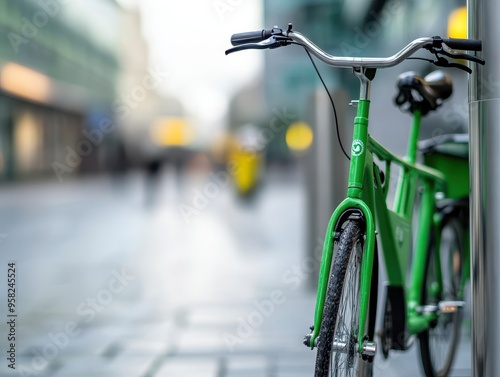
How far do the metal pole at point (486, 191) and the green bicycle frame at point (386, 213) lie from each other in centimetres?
36

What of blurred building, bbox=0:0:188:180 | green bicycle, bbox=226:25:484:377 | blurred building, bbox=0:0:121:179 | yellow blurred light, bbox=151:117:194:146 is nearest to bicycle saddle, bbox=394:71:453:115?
green bicycle, bbox=226:25:484:377

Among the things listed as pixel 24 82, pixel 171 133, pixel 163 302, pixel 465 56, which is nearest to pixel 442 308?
pixel 465 56

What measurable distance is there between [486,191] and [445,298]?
1.48m

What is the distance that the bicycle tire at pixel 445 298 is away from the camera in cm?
396

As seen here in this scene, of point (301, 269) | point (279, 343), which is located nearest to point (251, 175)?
point (301, 269)

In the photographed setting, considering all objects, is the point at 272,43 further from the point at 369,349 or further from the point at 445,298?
the point at 445,298

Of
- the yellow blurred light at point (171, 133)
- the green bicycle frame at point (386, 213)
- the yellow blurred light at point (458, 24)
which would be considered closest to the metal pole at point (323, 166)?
the yellow blurred light at point (458, 24)

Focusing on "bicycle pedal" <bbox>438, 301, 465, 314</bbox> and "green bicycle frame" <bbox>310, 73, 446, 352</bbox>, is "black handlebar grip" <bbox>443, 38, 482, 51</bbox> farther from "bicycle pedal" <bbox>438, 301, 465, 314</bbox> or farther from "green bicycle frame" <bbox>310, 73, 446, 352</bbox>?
"bicycle pedal" <bbox>438, 301, 465, 314</bbox>

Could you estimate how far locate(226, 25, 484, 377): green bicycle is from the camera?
106 inches

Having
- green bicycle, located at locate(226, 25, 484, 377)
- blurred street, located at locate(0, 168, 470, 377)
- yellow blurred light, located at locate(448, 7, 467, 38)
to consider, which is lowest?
blurred street, located at locate(0, 168, 470, 377)

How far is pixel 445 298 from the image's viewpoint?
418cm

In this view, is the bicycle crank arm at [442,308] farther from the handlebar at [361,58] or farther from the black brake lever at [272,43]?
the black brake lever at [272,43]

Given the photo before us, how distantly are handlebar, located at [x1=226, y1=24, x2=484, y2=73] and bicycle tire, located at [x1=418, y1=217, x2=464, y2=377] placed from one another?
1.41 meters

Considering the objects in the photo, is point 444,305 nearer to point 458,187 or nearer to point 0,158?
point 458,187
